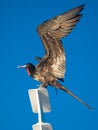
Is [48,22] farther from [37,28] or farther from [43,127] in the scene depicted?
[43,127]

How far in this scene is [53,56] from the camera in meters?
6.12

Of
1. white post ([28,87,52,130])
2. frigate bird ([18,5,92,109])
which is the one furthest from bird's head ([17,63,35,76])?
white post ([28,87,52,130])

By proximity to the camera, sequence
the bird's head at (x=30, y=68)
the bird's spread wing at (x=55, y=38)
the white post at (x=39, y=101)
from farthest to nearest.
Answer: the bird's head at (x=30, y=68)
the bird's spread wing at (x=55, y=38)
the white post at (x=39, y=101)

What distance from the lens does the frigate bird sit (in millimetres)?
6000

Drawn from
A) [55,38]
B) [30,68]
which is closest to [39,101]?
[30,68]

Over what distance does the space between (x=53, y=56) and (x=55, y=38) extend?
303 mm

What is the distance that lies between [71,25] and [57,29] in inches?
11.6

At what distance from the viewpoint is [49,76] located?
6152mm

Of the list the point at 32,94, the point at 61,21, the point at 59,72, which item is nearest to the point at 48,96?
the point at 32,94

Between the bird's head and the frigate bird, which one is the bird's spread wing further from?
the bird's head

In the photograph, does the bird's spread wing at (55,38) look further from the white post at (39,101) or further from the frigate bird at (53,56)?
the white post at (39,101)

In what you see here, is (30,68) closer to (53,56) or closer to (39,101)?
(53,56)

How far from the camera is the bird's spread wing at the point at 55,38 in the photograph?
598 cm

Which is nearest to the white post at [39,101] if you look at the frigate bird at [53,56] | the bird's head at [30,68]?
the frigate bird at [53,56]
